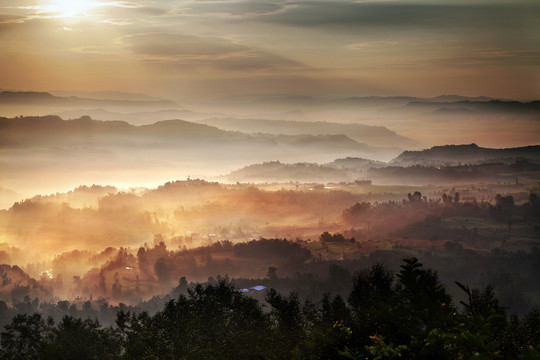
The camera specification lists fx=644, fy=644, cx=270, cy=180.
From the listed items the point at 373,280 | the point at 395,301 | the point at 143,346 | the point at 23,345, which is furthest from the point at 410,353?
the point at 23,345

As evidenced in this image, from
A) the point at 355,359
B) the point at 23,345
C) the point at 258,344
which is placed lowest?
the point at 23,345

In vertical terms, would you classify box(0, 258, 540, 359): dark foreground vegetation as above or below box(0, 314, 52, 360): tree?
above

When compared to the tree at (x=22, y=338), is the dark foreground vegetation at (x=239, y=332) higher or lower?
higher

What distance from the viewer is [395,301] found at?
78.4 m

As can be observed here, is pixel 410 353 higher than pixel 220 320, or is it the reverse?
pixel 410 353

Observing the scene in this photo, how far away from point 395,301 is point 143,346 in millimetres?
35876

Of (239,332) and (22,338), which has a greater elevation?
(239,332)

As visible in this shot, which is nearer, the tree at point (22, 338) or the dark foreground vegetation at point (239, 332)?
the dark foreground vegetation at point (239, 332)

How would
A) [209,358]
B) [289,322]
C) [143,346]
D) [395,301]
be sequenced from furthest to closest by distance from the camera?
[289,322], [143,346], [209,358], [395,301]

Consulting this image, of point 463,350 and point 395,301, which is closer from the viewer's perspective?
point 463,350

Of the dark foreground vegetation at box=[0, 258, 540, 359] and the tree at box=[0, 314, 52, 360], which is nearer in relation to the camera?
the dark foreground vegetation at box=[0, 258, 540, 359]

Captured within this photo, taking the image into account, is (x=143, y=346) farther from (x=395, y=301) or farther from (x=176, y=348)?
(x=395, y=301)

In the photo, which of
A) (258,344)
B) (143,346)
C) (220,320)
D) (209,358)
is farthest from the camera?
(220,320)

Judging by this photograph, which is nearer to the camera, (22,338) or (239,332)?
Answer: (239,332)
